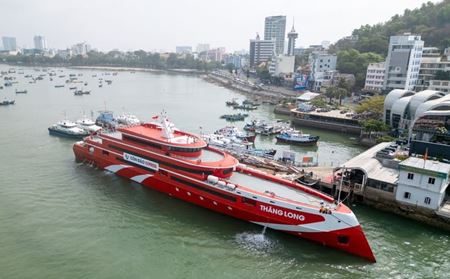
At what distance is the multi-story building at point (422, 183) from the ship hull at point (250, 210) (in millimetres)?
6367

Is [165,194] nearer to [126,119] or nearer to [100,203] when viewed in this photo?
[100,203]

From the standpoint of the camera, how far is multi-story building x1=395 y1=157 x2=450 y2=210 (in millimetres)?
19188

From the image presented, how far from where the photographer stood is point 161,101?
71312mm

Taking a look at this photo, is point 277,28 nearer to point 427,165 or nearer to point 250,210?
point 427,165

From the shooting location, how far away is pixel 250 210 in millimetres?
18703

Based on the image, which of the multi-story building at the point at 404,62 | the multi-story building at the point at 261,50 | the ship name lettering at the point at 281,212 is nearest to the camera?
the ship name lettering at the point at 281,212

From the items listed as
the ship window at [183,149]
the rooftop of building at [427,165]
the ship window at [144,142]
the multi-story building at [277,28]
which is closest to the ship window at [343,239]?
the rooftop of building at [427,165]

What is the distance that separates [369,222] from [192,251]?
1128 cm

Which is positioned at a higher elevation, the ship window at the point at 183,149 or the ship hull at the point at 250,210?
the ship window at the point at 183,149

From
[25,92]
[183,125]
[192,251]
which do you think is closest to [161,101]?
[183,125]

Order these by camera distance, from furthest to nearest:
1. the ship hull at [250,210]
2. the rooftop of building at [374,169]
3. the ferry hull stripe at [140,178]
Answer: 1. the ferry hull stripe at [140,178]
2. the rooftop of building at [374,169]
3. the ship hull at [250,210]

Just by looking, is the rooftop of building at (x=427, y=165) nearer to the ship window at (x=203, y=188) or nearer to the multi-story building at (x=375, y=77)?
the ship window at (x=203, y=188)

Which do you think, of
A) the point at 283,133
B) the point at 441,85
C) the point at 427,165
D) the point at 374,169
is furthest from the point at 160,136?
the point at 441,85

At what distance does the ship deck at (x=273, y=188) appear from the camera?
18516mm
